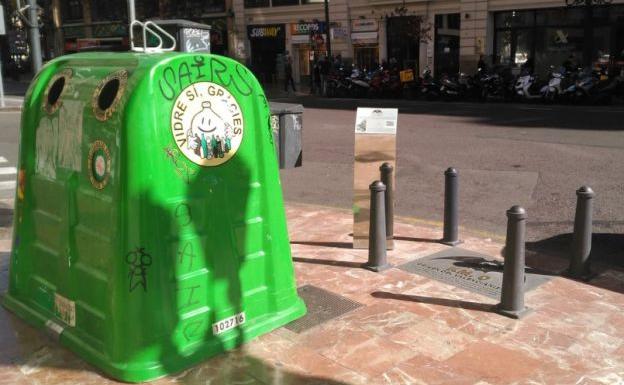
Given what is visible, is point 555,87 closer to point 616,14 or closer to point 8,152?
point 616,14

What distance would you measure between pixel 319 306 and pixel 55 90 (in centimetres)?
238

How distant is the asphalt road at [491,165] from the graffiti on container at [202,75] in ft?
12.0

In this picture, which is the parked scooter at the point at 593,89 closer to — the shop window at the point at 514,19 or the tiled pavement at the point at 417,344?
the shop window at the point at 514,19

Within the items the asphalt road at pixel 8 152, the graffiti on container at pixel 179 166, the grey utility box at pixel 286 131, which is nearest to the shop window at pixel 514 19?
the asphalt road at pixel 8 152

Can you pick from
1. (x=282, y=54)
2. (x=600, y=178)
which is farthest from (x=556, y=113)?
(x=282, y=54)

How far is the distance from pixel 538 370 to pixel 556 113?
45.1ft

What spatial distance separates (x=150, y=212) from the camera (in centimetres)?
353

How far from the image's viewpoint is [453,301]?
15.4ft

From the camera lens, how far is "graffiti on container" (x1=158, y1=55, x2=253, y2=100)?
11.7 ft

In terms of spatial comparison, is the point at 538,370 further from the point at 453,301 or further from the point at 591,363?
the point at 453,301

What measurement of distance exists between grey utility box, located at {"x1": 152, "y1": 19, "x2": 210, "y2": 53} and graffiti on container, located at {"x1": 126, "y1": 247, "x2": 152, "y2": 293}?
11.1 ft

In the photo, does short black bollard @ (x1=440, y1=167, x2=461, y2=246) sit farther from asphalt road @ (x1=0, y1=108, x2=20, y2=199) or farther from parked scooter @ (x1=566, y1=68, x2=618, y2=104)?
parked scooter @ (x1=566, y1=68, x2=618, y2=104)

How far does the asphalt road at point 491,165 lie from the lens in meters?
7.44

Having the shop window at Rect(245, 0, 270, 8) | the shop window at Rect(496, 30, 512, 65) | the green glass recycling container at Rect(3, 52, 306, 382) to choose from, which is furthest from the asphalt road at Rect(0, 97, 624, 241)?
the shop window at Rect(245, 0, 270, 8)
